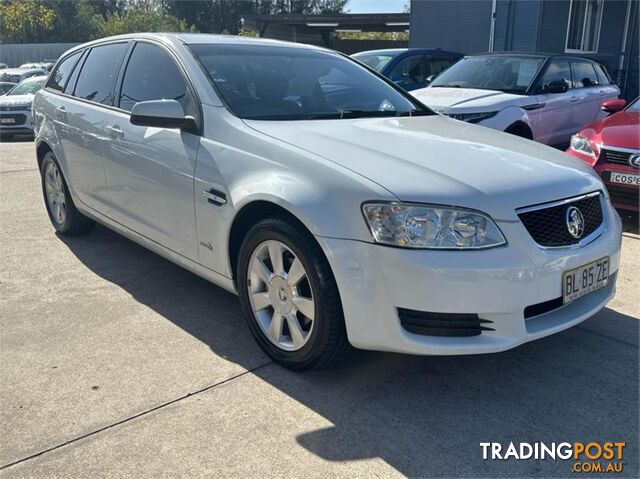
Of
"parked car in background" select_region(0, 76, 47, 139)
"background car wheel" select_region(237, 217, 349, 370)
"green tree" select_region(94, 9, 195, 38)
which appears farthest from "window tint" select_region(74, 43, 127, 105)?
"green tree" select_region(94, 9, 195, 38)

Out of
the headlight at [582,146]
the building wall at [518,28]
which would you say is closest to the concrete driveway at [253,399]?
the headlight at [582,146]

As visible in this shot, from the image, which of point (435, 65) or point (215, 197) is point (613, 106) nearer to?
point (435, 65)

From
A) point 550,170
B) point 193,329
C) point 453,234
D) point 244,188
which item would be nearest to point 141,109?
point 244,188

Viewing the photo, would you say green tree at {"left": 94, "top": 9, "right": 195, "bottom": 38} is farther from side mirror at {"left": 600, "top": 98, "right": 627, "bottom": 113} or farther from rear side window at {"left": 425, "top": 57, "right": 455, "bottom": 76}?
side mirror at {"left": 600, "top": 98, "right": 627, "bottom": 113}

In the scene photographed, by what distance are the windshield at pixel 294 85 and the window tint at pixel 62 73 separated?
6.35 ft

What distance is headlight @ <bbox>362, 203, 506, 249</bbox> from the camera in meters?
2.58

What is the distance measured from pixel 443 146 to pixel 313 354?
1.25 meters

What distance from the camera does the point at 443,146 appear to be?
3.19 m

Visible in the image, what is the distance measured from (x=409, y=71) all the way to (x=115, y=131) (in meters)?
7.20

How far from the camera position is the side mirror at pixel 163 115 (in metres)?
3.37

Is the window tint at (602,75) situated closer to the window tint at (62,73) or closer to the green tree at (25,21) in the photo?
the window tint at (62,73)

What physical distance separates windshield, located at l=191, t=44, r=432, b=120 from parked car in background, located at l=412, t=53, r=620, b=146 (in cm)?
287

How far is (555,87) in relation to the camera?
7.74 m

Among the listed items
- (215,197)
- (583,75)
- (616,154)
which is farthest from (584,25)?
(215,197)
